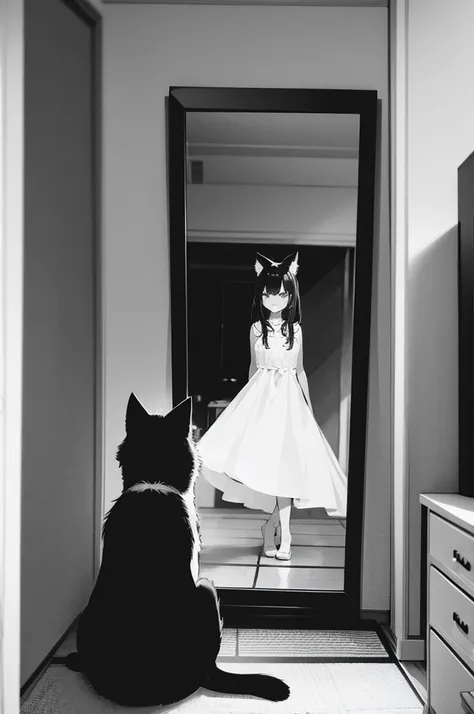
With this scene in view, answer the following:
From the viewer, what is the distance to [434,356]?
2.32 m

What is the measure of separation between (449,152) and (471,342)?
2.46 feet

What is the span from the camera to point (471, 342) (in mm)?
2150

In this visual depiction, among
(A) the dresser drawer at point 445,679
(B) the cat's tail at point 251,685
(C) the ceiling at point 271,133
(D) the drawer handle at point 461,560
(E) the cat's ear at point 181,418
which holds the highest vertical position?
(C) the ceiling at point 271,133

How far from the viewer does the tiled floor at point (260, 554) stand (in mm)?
Result: 2510

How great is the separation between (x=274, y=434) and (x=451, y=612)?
0.96 metres

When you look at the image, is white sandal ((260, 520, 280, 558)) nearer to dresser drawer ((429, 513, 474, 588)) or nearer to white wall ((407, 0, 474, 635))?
white wall ((407, 0, 474, 635))

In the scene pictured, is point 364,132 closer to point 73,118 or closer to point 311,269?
point 311,269

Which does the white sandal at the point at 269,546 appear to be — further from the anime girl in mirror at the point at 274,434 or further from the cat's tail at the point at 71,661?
the cat's tail at the point at 71,661

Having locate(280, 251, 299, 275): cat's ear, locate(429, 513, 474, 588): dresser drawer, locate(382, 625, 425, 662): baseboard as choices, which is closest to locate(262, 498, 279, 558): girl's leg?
locate(382, 625, 425, 662): baseboard

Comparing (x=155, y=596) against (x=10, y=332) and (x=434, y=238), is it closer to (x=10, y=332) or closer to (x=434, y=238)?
(x=10, y=332)

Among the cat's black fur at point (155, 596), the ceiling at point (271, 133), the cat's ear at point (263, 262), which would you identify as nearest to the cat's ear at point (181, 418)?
the cat's black fur at point (155, 596)

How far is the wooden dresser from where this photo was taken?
168 centimetres

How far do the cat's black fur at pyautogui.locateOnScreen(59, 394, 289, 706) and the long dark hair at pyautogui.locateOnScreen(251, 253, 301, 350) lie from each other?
25.6 inches

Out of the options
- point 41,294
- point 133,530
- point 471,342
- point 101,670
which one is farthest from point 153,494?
point 471,342
